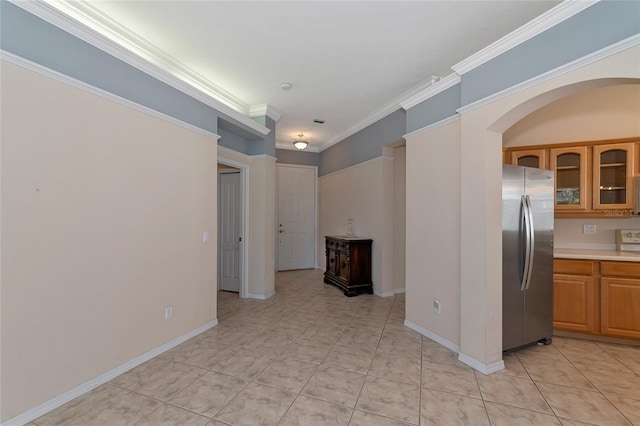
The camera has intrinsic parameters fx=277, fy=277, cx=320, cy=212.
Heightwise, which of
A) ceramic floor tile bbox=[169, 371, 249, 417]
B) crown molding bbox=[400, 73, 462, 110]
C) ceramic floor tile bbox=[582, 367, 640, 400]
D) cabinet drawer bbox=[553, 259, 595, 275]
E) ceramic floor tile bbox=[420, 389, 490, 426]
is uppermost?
crown molding bbox=[400, 73, 462, 110]

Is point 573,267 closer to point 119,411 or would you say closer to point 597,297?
point 597,297

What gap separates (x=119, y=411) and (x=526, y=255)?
3498 mm

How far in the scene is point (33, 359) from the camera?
181 centimetres

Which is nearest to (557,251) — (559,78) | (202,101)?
(559,78)

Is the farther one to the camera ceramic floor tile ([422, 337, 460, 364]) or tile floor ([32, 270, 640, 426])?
ceramic floor tile ([422, 337, 460, 364])

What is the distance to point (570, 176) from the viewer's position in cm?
332

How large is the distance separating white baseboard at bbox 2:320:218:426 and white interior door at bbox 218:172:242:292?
6.23ft

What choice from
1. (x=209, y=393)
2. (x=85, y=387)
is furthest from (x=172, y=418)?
(x=85, y=387)

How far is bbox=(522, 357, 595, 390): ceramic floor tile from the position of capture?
7.22 feet

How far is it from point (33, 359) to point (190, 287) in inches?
53.7

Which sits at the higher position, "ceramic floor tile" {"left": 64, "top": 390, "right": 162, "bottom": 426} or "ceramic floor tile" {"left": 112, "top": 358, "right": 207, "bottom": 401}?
"ceramic floor tile" {"left": 64, "top": 390, "right": 162, "bottom": 426}

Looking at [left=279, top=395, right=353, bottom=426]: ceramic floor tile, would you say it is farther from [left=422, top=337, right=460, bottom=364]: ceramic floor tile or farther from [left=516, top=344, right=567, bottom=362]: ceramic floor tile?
[left=516, top=344, right=567, bottom=362]: ceramic floor tile

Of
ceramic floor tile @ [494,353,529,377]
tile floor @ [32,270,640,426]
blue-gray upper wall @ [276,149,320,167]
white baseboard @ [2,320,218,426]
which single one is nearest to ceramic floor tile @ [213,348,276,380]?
tile floor @ [32,270,640,426]

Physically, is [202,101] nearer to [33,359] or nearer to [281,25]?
[281,25]
